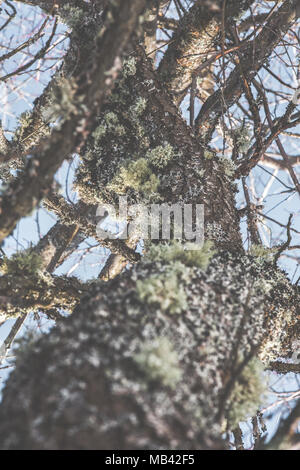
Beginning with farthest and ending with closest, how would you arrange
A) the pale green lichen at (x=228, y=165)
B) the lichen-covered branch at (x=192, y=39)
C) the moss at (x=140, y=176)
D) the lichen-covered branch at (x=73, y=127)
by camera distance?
the lichen-covered branch at (x=192, y=39)
the pale green lichen at (x=228, y=165)
the moss at (x=140, y=176)
the lichen-covered branch at (x=73, y=127)

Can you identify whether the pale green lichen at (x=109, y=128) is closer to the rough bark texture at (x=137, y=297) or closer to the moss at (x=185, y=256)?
the rough bark texture at (x=137, y=297)

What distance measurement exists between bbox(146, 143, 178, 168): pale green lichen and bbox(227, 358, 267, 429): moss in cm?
110

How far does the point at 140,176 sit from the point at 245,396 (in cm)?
114

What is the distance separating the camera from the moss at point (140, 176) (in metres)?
1.89

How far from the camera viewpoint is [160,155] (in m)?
1.91

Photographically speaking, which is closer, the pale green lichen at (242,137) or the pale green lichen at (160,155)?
the pale green lichen at (160,155)

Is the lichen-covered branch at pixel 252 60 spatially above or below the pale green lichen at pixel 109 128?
above

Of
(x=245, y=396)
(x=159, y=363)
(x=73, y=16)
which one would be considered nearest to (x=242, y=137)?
(x=73, y=16)

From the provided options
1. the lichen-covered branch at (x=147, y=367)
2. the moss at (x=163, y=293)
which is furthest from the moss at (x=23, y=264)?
the moss at (x=163, y=293)

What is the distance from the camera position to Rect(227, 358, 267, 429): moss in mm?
1283

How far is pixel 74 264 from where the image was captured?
5086 mm

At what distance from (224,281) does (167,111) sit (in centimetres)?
111

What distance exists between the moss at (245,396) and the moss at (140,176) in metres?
1.00
